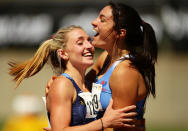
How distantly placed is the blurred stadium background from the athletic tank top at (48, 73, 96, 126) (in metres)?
8.48

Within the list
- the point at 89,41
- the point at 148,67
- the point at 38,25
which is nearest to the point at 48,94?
the point at 89,41

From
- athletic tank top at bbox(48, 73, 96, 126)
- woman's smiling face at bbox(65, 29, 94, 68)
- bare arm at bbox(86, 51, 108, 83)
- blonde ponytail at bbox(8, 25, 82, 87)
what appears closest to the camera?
athletic tank top at bbox(48, 73, 96, 126)

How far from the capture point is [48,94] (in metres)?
4.14

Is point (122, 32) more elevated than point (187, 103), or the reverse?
point (122, 32)

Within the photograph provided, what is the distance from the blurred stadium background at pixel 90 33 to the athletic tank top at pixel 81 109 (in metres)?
8.48

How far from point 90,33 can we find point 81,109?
33.2 feet

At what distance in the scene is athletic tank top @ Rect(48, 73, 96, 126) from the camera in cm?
403

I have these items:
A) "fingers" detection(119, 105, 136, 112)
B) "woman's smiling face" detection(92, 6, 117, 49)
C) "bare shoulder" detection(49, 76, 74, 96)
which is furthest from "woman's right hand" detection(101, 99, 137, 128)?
"woman's smiling face" detection(92, 6, 117, 49)

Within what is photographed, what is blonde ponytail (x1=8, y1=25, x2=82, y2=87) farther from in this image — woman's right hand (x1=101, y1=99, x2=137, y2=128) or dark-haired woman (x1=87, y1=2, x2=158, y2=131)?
woman's right hand (x1=101, y1=99, x2=137, y2=128)

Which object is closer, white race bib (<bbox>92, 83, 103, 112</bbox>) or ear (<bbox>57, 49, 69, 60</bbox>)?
white race bib (<bbox>92, 83, 103, 112</bbox>)

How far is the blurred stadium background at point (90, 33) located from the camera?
1387 cm

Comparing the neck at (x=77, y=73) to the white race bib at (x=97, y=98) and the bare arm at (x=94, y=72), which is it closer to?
the white race bib at (x=97, y=98)

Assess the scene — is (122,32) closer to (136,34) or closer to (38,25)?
(136,34)

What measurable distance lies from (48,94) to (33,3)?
12.0m
